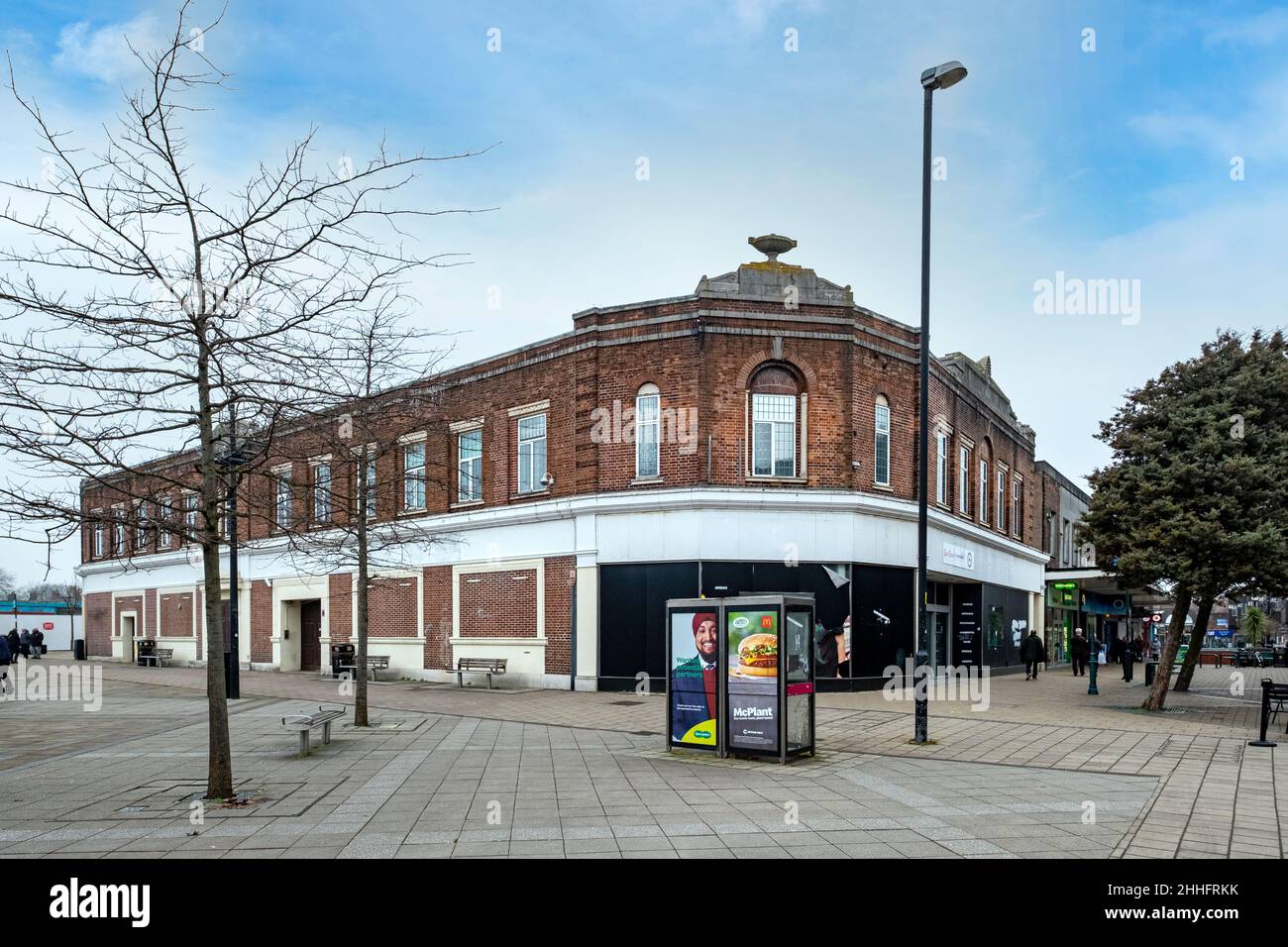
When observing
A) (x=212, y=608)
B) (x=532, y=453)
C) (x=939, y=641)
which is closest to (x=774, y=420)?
(x=532, y=453)

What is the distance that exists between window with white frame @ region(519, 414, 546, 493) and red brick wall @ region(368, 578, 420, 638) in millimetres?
5752

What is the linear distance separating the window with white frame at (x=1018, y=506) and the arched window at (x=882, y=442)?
1391 cm

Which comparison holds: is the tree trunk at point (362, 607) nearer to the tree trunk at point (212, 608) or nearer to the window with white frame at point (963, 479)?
the tree trunk at point (212, 608)

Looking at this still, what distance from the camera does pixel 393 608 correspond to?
3044 centimetres

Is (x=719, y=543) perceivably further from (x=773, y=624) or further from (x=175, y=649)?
(x=175, y=649)

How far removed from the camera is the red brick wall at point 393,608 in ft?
97.5

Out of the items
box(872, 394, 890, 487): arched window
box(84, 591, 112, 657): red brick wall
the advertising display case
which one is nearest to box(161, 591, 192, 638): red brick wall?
box(84, 591, 112, 657): red brick wall

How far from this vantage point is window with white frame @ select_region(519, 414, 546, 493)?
25969mm

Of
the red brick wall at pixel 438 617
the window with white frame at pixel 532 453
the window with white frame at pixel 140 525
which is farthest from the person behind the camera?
the red brick wall at pixel 438 617

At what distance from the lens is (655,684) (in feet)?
76.0

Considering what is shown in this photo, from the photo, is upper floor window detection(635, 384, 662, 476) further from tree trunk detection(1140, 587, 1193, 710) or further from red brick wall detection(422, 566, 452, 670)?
tree trunk detection(1140, 587, 1193, 710)

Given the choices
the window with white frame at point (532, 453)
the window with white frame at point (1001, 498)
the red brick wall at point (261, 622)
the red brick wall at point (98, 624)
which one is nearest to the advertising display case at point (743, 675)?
the window with white frame at point (532, 453)

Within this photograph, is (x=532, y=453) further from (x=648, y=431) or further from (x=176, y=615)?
(x=176, y=615)

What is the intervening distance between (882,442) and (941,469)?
4.27 meters
